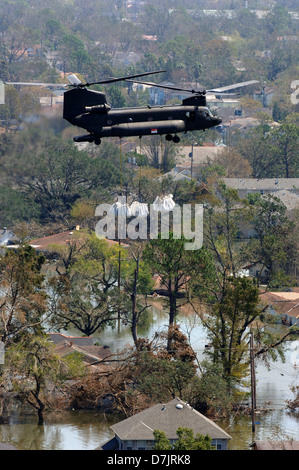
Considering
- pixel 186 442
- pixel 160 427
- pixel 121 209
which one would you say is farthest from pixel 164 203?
pixel 186 442

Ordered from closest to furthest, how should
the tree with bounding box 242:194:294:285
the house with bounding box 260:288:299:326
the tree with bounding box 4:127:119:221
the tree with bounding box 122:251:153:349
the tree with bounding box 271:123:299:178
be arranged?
the tree with bounding box 122:251:153:349
the house with bounding box 260:288:299:326
the tree with bounding box 242:194:294:285
the tree with bounding box 4:127:119:221
the tree with bounding box 271:123:299:178

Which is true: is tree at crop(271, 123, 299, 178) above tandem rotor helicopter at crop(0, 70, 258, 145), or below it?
above

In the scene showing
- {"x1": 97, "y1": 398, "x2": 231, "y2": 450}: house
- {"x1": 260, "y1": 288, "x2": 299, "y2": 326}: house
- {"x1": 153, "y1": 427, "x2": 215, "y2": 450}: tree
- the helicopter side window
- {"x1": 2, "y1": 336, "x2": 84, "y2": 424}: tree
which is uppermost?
the helicopter side window

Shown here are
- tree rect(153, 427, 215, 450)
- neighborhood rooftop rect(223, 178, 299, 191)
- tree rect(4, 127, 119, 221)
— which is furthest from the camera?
neighborhood rooftop rect(223, 178, 299, 191)

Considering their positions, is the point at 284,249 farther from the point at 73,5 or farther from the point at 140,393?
the point at 73,5

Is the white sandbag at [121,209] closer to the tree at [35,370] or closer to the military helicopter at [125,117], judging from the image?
the tree at [35,370]

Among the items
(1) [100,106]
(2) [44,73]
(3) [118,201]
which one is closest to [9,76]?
(2) [44,73]

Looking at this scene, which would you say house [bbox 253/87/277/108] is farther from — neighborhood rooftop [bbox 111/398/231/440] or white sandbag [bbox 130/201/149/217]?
neighborhood rooftop [bbox 111/398/231/440]

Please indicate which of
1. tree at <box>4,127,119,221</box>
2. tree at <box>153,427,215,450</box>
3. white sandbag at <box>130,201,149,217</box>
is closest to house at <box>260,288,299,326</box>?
white sandbag at <box>130,201,149,217</box>
